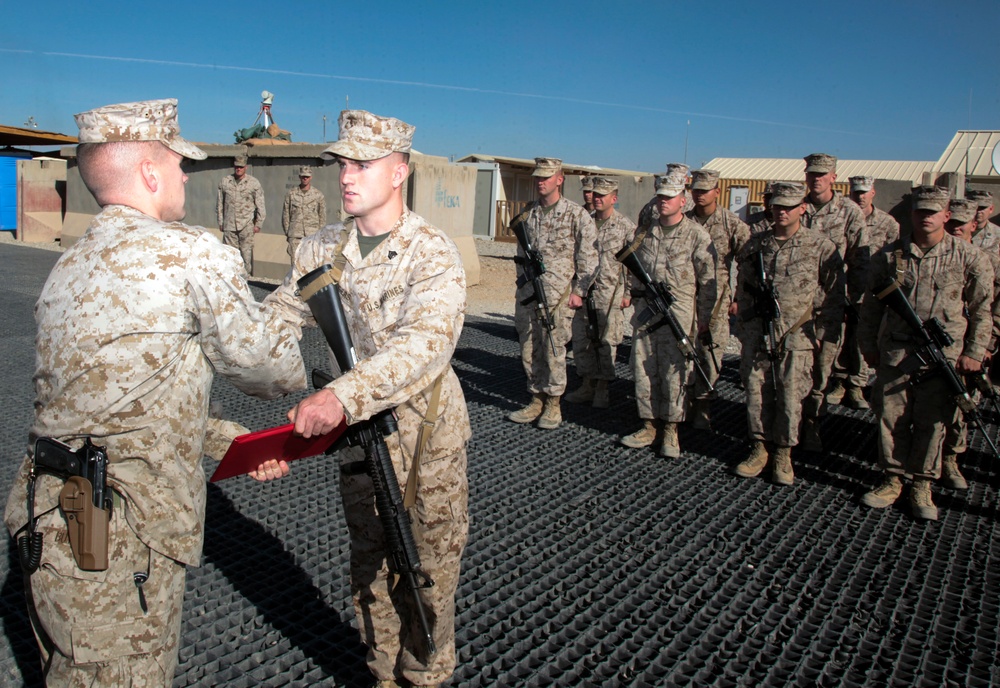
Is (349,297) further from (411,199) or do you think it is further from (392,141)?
(411,199)

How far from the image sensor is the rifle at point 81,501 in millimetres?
1618

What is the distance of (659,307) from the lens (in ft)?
17.6

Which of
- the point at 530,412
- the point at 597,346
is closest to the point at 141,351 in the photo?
the point at 530,412

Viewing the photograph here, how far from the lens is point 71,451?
165 cm

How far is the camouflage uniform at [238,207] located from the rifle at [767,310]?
890cm

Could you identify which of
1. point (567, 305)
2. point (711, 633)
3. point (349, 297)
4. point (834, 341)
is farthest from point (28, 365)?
point (834, 341)

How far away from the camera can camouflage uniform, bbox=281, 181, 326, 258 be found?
11.5 meters

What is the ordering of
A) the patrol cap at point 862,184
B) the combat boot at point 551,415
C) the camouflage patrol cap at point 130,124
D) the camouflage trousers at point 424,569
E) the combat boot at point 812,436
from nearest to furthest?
1. the camouflage patrol cap at point 130,124
2. the camouflage trousers at point 424,569
3. the combat boot at point 812,436
4. the combat boot at point 551,415
5. the patrol cap at point 862,184

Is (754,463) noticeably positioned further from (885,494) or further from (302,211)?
(302,211)

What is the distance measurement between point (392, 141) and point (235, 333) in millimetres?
851

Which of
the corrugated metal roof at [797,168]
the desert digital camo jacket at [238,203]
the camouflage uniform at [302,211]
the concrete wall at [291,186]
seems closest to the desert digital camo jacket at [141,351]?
the camouflage uniform at [302,211]

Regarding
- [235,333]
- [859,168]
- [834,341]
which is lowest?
[834,341]

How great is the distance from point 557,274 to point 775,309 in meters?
1.86

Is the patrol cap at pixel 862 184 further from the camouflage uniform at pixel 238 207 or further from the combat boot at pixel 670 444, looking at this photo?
the camouflage uniform at pixel 238 207
